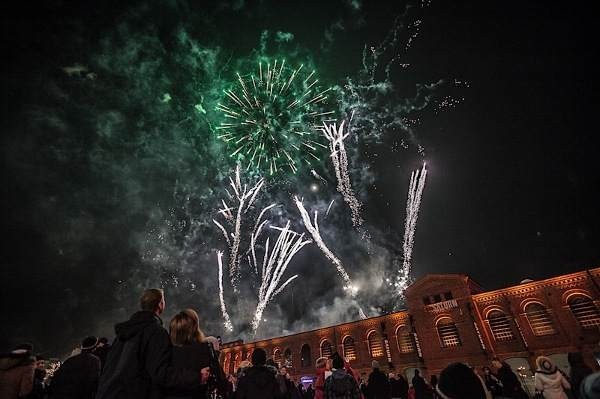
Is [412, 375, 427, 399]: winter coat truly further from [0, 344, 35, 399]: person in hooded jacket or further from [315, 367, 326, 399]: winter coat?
[0, 344, 35, 399]: person in hooded jacket

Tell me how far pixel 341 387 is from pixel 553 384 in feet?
14.3

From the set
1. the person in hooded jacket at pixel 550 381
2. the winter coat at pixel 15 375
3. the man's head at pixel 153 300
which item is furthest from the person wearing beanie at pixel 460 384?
the winter coat at pixel 15 375

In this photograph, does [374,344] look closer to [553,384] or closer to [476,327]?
[476,327]

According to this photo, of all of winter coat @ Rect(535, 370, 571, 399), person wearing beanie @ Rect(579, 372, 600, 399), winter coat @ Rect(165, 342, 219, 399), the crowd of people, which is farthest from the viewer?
winter coat @ Rect(535, 370, 571, 399)

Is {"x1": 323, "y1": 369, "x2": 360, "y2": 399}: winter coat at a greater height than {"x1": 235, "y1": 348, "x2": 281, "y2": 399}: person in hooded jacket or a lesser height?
lesser

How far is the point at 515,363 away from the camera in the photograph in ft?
70.2

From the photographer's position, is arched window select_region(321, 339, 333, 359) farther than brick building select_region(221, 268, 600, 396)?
Yes

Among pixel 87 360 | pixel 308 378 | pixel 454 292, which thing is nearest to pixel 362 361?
pixel 308 378

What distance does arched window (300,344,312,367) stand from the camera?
33591mm

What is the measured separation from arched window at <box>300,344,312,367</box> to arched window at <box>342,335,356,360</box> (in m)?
5.19

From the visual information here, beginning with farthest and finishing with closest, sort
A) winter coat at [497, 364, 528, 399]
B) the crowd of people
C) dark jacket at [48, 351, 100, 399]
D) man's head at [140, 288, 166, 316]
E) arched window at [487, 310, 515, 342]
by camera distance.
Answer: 1. arched window at [487, 310, 515, 342]
2. winter coat at [497, 364, 528, 399]
3. dark jacket at [48, 351, 100, 399]
4. man's head at [140, 288, 166, 316]
5. the crowd of people

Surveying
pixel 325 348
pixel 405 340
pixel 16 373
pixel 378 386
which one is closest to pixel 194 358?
pixel 16 373

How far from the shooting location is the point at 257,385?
14.5 ft

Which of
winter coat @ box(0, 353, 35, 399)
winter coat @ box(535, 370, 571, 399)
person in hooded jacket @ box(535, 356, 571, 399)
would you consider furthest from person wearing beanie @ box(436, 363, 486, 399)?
winter coat @ box(0, 353, 35, 399)
